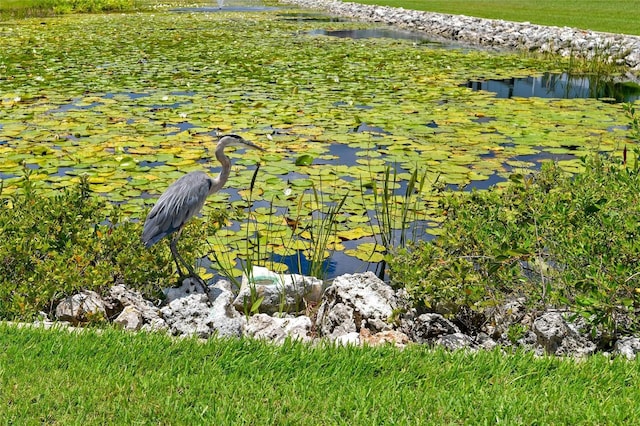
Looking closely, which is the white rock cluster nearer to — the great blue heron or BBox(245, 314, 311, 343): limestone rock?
BBox(245, 314, 311, 343): limestone rock

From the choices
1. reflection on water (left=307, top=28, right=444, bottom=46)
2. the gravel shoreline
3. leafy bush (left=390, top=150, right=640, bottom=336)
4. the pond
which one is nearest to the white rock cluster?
leafy bush (left=390, top=150, right=640, bottom=336)

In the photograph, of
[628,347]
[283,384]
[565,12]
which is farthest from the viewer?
[565,12]

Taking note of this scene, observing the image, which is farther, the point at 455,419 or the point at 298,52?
the point at 298,52

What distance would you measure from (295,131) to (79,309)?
503 cm

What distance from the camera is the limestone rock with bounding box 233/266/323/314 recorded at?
4637 millimetres

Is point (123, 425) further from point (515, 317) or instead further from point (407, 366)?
point (515, 317)

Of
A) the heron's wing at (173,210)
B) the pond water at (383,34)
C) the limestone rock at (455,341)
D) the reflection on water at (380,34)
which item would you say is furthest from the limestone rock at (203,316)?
the reflection on water at (380,34)

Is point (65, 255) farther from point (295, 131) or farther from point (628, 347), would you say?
point (295, 131)

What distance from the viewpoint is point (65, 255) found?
4.30m

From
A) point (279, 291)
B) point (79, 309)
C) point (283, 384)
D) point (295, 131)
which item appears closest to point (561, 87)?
point (295, 131)

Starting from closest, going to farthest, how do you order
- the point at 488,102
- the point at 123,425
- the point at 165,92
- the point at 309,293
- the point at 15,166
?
the point at 123,425 → the point at 309,293 → the point at 15,166 → the point at 488,102 → the point at 165,92

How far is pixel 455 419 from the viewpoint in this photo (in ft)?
9.48

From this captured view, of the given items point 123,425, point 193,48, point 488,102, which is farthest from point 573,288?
point 193,48

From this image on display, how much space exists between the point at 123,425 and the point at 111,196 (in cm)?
383
